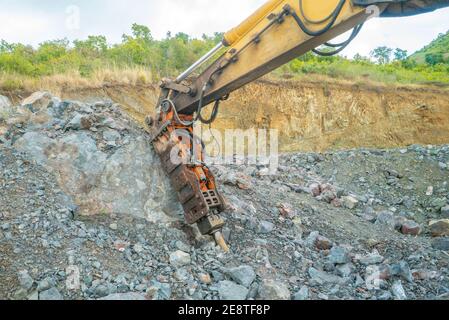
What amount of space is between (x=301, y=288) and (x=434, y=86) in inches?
545

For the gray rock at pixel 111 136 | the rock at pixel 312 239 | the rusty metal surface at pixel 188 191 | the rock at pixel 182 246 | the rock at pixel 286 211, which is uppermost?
the gray rock at pixel 111 136

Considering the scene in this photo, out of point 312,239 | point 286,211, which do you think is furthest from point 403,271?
point 286,211

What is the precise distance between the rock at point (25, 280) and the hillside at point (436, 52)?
27386 millimetres

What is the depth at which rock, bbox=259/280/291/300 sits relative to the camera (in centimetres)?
308

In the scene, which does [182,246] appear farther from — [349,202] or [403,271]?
[349,202]

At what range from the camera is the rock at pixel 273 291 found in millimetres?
3076

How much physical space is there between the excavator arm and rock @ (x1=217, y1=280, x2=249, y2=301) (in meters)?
0.65

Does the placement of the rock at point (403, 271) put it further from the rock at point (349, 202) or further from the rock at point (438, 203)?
the rock at point (438, 203)

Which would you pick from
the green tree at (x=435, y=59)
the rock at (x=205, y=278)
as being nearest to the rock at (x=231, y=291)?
the rock at (x=205, y=278)

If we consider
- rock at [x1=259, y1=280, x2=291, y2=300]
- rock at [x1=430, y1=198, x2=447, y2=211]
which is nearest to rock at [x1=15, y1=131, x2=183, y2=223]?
rock at [x1=259, y1=280, x2=291, y2=300]

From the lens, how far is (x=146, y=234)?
3779 mm

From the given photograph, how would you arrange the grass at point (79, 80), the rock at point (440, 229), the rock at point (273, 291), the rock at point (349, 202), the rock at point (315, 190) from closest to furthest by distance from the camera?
1. the rock at point (273, 291)
2. the rock at point (440, 229)
3. the rock at point (349, 202)
4. the rock at point (315, 190)
5. the grass at point (79, 80)

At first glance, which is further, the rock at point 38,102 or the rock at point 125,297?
the rock at point 38,102
